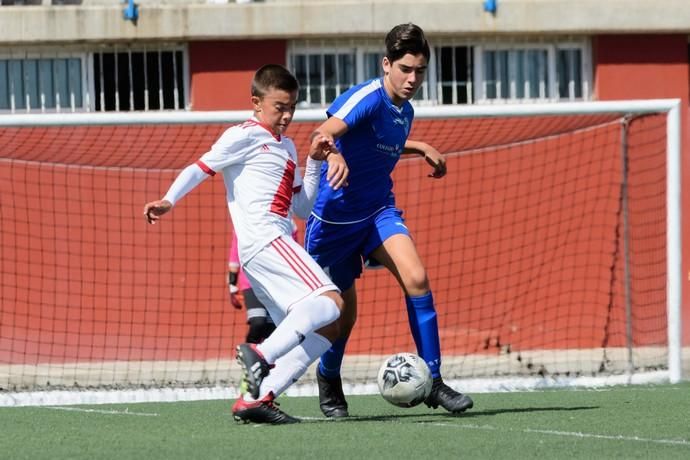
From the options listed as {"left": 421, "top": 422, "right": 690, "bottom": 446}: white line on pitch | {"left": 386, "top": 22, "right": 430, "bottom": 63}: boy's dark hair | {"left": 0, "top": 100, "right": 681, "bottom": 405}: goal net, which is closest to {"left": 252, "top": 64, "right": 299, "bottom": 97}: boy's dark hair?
{"left": 386, "top": 22, "right": 430, "bottom": 63}: boy's dark hair

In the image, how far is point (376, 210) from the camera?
7.55m

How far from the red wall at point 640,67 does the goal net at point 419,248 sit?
1063mm

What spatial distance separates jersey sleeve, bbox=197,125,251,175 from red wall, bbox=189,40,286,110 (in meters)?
7.05

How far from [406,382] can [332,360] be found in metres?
0.83

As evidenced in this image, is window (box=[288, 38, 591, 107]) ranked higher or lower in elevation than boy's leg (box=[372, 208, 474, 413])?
higher

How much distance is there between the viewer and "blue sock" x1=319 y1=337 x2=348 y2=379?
7723 mm

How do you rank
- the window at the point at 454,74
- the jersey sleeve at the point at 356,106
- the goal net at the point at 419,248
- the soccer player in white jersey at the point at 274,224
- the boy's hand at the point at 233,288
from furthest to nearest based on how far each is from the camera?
the window at the point at 454,74 → the goal net at the point at 419,248 → the boy's hand at the point at 233,288 → the jersey sleeve at the point at 356,106 → the soccer player in white jersey at the point at 274,224

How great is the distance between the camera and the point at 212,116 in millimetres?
10203

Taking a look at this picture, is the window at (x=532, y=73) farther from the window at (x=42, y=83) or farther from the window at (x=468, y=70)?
the window at (x=42, y=83)

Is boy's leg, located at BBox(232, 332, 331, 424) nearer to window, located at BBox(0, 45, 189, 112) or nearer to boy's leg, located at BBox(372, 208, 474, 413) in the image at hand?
boy's leg, located at BBox(372, 208, 474, 413)

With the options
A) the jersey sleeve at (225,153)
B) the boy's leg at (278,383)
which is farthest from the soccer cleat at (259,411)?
the jersey sleeve at (225,153)

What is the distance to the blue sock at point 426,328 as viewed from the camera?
736cm

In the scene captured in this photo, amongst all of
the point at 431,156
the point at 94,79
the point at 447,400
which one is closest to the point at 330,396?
the point at 447,400

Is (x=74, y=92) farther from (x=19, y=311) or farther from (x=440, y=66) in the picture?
(x=440, y=66)
